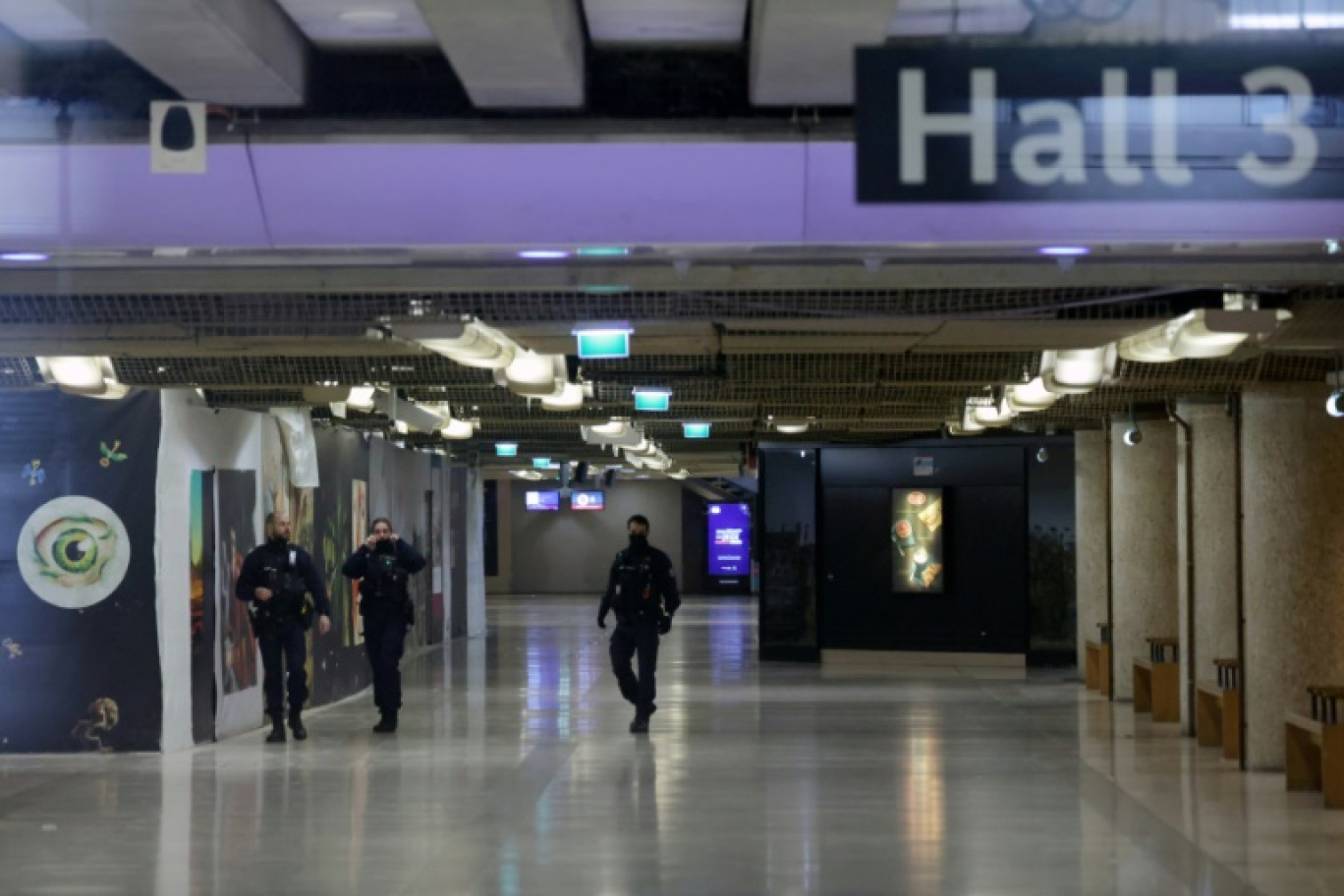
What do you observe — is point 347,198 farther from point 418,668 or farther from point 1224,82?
point 418,668

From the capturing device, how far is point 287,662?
14.4m

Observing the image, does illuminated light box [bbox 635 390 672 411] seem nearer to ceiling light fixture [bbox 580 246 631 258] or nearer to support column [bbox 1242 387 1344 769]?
support column [bbox 1242 387 1344 769]

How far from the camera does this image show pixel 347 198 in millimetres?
Answer: 6449

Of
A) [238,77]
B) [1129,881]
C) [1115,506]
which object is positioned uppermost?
[238,77]

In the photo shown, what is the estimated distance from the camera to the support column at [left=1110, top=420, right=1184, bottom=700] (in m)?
17.4

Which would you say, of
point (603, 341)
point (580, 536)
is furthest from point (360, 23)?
point (580, 536)

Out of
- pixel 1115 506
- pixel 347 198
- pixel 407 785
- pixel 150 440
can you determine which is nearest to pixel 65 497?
pixel 150 440

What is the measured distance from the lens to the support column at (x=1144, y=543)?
17.4 m

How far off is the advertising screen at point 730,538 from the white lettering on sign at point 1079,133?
4328 cm

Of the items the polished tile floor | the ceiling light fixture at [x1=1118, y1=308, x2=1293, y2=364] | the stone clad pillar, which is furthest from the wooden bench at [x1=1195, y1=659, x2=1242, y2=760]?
the stone clad pillar

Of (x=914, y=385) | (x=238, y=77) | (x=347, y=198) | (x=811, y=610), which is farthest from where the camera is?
(x=811, y=610)

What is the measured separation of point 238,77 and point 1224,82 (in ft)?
9.19

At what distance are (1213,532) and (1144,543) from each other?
3485mm

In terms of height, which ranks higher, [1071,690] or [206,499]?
[206,499]
